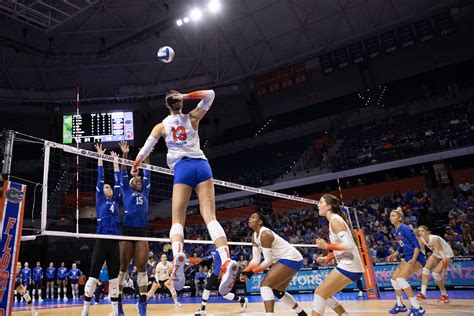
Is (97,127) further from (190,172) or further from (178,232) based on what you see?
(178,232)

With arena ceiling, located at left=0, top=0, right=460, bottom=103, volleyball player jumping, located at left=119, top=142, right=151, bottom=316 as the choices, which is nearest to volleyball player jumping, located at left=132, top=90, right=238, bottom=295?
volleyball player jumping, located at left=119, top=142, right=151, bottom=316

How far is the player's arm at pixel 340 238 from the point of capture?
4766 mm

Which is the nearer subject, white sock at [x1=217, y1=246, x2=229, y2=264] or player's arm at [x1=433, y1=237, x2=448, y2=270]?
white sock at [x1=217, y1=246, x2=229, y2=264]

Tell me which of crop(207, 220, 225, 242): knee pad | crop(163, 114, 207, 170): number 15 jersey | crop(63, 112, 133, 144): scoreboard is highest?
crop(63, 112, 133, 144): scoreboard

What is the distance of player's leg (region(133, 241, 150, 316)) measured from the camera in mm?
6265

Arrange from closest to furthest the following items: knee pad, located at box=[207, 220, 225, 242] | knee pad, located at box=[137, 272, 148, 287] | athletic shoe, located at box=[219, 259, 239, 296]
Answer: athletic shoe, located at box=[219, 259, 239, 296], knee pad, located at box=[207, 220, 225, 242], knee pad, located at box=[137, 272, 148, 287]

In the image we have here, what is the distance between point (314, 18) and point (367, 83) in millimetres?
7531

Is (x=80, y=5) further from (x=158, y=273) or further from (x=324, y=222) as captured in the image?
(x=324, y=222)

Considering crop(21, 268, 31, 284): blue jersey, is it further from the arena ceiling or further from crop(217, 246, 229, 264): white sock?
crop(217, 246, 229, 264): white sock

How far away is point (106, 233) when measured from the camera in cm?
676

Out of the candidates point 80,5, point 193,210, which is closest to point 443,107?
point 193,210

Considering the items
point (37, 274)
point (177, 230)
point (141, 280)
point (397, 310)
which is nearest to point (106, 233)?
point (141, 280)

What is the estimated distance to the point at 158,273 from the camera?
43.7 ft

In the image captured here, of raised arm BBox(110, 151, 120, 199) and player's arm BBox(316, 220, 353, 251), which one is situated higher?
raised arm BBox(110, 151, 120, 199)
